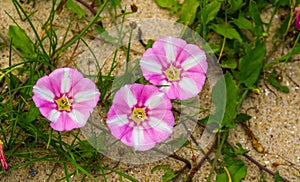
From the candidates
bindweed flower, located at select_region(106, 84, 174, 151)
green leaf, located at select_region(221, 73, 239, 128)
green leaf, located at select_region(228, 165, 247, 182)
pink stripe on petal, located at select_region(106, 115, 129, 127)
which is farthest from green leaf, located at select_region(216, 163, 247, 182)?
pink stripe on petal, located at select_region(106, 115, 129, 127)

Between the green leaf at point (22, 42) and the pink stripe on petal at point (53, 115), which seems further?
the green leaf at point (22, 42)

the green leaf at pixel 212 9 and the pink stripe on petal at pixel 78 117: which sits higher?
the green leaf at pixel 212 9

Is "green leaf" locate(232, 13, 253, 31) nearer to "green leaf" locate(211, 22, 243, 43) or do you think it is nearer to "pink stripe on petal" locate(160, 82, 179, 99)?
"green leaf" locate(211, 22, 243, 43)

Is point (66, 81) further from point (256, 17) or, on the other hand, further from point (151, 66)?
point (256, 17)

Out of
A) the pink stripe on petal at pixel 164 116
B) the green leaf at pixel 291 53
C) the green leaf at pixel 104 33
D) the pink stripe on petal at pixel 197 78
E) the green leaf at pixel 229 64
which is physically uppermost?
the green leaf at pixel 104 33

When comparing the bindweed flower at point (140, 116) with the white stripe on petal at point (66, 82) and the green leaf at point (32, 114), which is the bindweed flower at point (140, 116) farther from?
the green leaf at point (32, 114)

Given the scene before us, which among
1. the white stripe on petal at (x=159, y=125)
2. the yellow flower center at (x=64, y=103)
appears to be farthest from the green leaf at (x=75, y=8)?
the white stripe on petal at (x=159, y=125)

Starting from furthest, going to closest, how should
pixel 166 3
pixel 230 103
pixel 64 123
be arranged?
pixel 166 3
pixel 230 103
pixel 64 123

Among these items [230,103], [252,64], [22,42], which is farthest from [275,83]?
[22,42]
